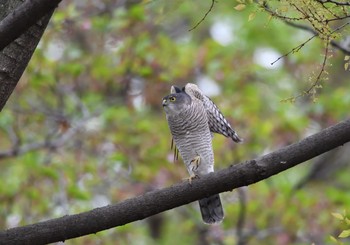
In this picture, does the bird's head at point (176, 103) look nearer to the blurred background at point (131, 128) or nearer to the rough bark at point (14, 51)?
the rough bark at point (14, 51)

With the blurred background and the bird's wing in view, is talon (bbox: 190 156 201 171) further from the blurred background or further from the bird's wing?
the blurred background

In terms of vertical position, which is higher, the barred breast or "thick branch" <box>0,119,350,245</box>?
"thick branch" <box>0,119,350,245</box>

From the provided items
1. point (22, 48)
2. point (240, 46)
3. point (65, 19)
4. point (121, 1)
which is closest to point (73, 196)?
point (65, 19)

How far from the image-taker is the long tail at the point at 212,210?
627 cm

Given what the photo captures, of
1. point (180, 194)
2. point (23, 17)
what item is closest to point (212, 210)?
point (180, 194)

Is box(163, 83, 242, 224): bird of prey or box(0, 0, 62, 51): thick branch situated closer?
box(0, 0, 62, 51): thick branch

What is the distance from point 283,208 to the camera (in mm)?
10359

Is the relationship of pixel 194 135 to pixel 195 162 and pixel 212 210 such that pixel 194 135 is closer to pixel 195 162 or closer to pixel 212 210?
pixel 195 162

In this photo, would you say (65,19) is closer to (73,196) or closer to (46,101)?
(73,196)

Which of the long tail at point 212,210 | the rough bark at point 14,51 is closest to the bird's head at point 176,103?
the long tail at point 212,210

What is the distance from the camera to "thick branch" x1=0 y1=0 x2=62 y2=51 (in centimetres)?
328

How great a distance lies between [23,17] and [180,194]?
120 centimetres

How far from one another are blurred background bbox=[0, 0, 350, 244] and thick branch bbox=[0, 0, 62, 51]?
5.04m

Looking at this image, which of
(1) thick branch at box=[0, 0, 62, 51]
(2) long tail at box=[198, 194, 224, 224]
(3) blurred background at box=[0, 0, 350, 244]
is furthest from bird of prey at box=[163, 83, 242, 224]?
(1) thick branch at box=[0, 0, 62, 51]
